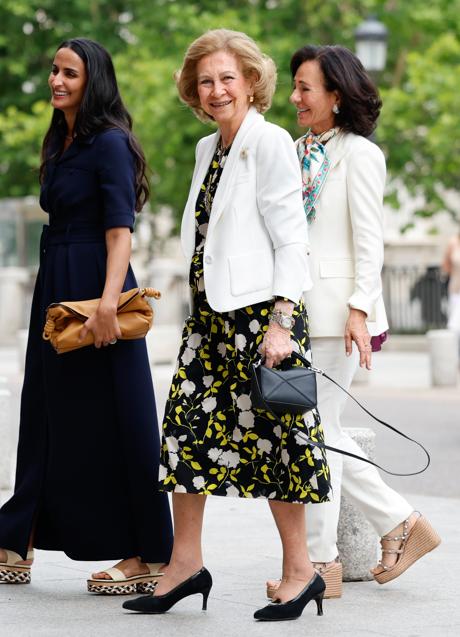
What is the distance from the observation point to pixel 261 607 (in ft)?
17.8

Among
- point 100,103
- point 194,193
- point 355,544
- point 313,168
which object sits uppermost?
point 100,103

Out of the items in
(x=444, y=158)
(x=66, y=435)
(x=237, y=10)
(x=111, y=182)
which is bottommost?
(x=66, y=435)

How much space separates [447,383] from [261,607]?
38.6ft

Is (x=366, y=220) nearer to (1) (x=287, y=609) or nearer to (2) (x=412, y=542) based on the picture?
(2) (x=412, y=542)

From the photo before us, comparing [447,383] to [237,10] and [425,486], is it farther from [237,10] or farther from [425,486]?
[237,10]

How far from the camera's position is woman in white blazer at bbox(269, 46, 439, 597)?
5566mm

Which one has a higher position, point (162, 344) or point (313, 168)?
point (313, 168)

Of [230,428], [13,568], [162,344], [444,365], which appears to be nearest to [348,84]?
[230,428]

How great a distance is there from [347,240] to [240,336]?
0.71 m

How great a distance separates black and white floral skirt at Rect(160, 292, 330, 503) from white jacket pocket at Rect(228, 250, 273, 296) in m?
0.08

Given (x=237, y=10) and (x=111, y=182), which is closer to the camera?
(x=111, y=182)

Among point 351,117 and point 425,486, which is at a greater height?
point 351,117

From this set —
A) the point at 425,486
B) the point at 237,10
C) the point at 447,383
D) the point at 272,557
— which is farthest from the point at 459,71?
the point at 272,557

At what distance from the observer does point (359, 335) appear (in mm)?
5473
